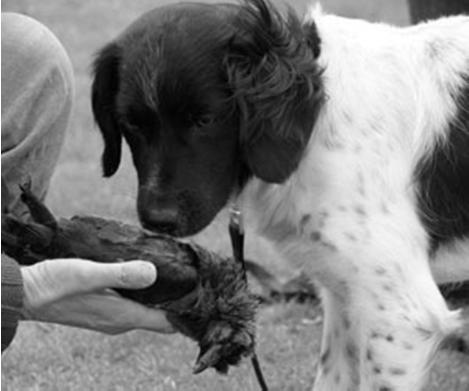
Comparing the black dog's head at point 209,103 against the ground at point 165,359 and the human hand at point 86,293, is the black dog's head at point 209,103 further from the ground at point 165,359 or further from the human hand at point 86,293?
the ground at point 165,359

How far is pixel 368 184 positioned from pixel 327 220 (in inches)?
6.3

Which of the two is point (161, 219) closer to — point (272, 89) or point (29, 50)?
point (272, 89)

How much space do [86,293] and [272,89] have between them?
815mm

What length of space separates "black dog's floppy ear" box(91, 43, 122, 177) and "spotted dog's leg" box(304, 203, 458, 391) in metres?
0.72

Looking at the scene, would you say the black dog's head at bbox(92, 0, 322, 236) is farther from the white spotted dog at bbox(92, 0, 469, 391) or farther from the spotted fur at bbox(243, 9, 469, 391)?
the spotted fur at bbox(243, 9, 469, 391)

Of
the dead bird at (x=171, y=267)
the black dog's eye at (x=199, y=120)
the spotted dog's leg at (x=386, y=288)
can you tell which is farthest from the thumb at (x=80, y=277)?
the spotted dog's leg at (x=386, y=288)

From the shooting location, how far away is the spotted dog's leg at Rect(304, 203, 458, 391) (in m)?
3.58

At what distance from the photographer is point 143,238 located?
11.6 ft

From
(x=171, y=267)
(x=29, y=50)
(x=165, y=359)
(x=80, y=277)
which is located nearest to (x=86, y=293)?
(x=80, y=277)

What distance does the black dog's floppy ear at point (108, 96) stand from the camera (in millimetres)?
3811

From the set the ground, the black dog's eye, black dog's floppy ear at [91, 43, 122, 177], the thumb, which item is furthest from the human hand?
the ground

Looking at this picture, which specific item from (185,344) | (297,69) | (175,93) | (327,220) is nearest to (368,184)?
(327,220)

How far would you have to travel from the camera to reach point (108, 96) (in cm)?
389

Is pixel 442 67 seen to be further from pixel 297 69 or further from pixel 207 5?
pixel 207 5
